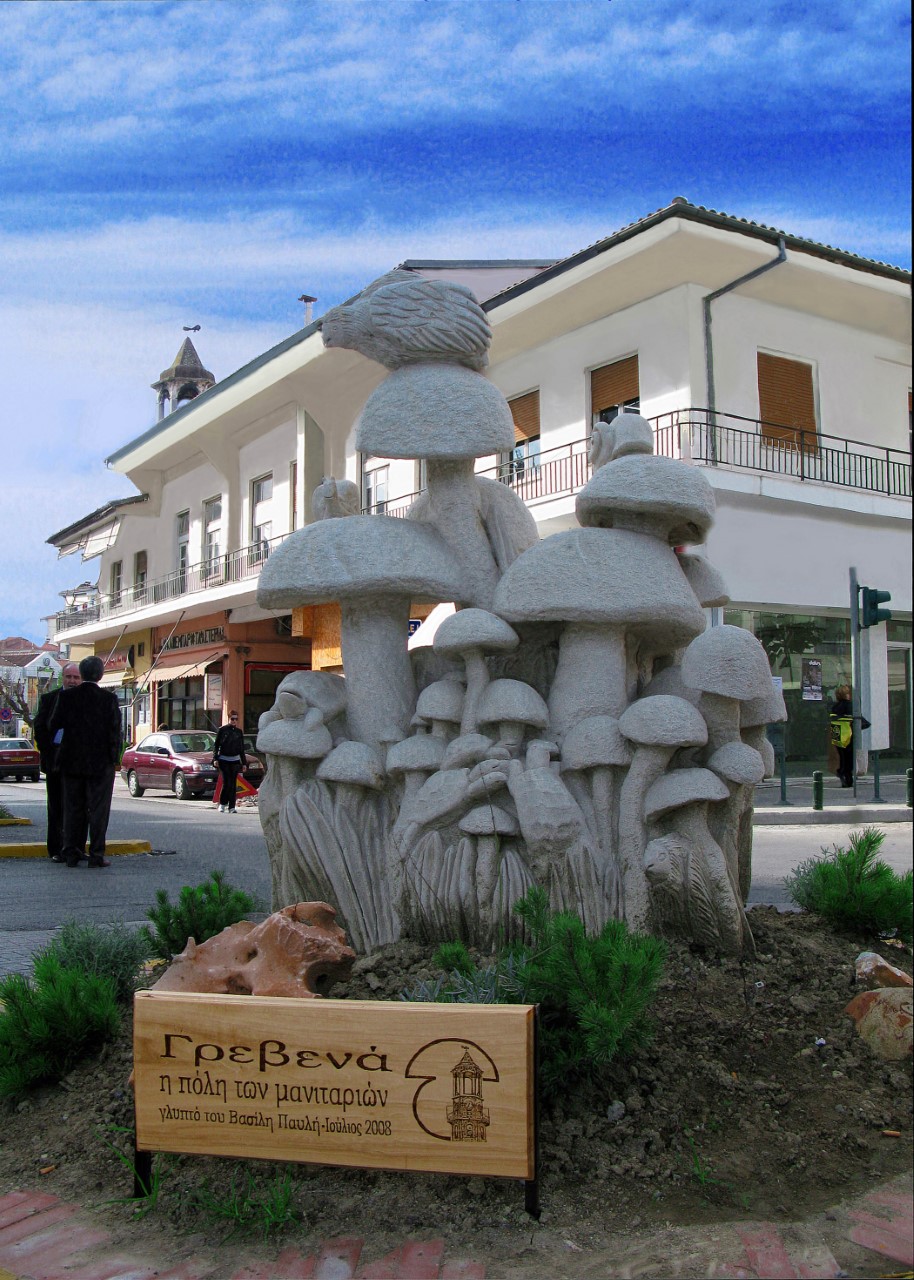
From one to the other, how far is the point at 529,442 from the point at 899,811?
8197mm

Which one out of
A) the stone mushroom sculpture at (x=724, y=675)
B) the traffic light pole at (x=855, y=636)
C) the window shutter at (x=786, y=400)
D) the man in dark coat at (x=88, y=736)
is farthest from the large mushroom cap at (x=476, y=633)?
the window shutter at (x=786, y=400)

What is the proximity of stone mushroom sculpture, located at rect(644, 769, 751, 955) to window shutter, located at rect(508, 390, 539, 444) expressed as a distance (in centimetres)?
1419

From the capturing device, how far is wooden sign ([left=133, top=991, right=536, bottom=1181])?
7.92 feet

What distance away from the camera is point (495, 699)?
13.4ft

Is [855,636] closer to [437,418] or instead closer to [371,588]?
[437,418]

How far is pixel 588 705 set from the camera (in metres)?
4.13

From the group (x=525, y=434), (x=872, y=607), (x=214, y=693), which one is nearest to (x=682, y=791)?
(x=872, y=607)

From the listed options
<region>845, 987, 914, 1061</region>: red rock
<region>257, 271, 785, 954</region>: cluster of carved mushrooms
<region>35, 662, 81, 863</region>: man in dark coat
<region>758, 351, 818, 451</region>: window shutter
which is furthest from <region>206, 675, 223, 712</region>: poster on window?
<region>845, 987, 914, 1061</region>: red rock

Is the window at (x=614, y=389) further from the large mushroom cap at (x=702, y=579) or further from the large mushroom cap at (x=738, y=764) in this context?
the large mushroom cap at (x=738, y=764)

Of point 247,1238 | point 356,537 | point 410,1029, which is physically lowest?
point 247,1238

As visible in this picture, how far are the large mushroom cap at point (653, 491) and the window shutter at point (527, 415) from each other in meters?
13.5

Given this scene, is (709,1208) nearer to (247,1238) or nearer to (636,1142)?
(636,1142)

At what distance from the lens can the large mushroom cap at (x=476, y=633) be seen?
4.11 meters

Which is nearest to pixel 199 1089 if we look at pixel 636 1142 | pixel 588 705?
pixel 636 1142
